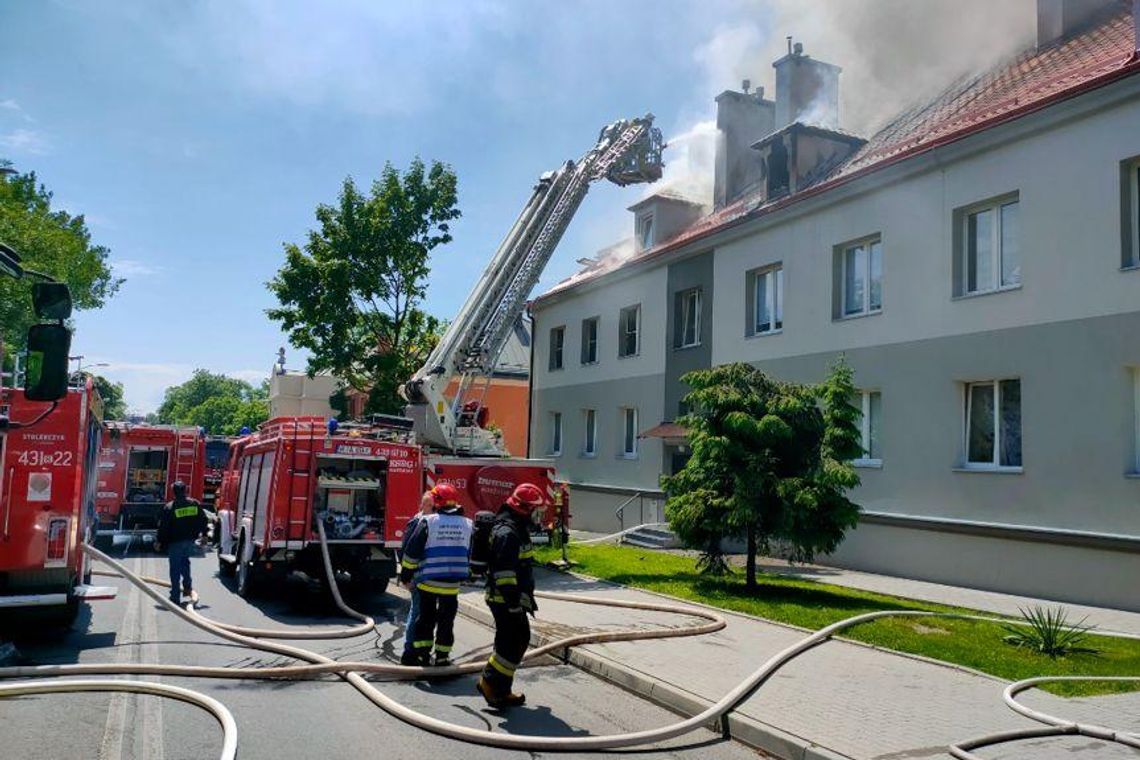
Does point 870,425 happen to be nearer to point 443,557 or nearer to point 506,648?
point 443,557

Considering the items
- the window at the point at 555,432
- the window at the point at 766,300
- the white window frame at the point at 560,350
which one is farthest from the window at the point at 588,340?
the window at the point at 766,300

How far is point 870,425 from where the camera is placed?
1586 cm

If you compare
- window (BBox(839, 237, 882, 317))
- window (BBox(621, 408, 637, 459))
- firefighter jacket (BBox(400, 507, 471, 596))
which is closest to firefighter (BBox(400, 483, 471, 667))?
firefighter jacket (BBox(400, 507, 471, 596))

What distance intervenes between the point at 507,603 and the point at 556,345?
2184 cm

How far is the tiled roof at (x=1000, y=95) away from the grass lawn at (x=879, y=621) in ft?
23.6

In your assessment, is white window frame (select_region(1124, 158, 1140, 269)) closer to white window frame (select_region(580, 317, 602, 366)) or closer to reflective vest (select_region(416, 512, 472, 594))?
reflective vest (select_region(416, 512, 472, 594))

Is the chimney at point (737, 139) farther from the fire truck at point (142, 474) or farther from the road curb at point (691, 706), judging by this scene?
the road curb at point (691, 706)

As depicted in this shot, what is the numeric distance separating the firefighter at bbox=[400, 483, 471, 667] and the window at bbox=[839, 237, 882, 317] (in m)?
10.6

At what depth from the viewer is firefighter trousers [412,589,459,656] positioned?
7.58 meters

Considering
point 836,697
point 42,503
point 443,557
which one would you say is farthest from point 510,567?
point 42,503

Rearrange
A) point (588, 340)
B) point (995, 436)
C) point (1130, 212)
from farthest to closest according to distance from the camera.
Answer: point (588, 340) < point (995, 436) < point (1130, 212)

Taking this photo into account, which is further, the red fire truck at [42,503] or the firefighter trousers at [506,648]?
the red fire truck at [42,503]

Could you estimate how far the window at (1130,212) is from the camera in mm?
11742

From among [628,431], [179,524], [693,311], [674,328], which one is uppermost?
[693,311]
